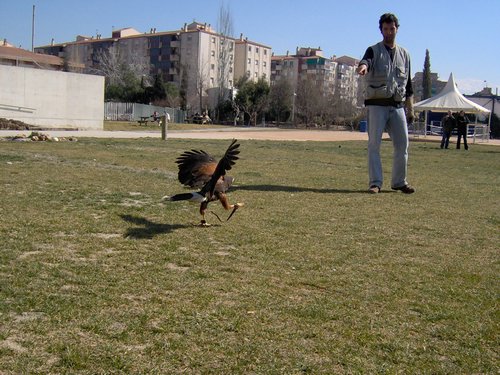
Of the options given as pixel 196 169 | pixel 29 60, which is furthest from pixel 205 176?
pixel 29 60

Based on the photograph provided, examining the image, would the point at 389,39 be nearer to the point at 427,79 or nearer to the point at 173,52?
the point at 427,79

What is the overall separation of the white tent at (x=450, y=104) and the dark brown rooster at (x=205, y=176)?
29989mm

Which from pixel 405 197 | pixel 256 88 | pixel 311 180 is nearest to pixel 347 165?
pixel 311 180

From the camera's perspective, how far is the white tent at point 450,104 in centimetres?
3434

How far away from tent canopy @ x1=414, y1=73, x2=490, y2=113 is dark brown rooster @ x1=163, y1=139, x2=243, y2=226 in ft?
98.4

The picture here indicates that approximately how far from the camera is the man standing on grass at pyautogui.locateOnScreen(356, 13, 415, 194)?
8789 mm

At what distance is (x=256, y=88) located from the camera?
64.6 m

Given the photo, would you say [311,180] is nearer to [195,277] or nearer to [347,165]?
[347,165]

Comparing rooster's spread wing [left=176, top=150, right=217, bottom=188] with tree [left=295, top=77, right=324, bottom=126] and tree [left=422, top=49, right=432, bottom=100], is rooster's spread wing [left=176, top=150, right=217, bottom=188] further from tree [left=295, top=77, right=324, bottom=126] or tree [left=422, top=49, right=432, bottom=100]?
tree [left=422, top=49, right=432, bottom=100]

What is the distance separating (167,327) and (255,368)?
0.64m

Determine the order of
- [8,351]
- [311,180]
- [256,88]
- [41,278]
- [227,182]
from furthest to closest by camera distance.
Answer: [256,88], [311,180], [227,182], [41,278], [8,351]

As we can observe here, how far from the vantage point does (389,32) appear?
8.79m

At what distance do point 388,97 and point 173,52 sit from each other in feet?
304

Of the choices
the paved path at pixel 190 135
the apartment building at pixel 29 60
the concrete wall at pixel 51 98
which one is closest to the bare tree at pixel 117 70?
the apartment building at pixel 29 60
